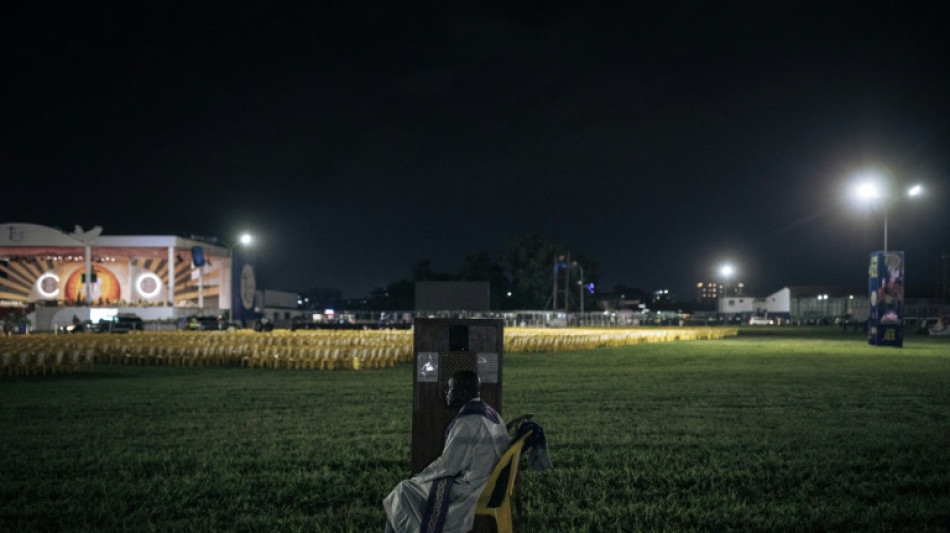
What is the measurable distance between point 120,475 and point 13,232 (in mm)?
67810

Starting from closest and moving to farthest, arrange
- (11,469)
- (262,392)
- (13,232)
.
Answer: (11,469)
(262,392)
(13,232)

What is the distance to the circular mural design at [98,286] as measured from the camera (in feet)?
239

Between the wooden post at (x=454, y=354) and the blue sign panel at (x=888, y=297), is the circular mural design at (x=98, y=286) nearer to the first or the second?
the blue sign panel at (x=888, y=297)

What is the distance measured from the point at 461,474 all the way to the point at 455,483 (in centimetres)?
6

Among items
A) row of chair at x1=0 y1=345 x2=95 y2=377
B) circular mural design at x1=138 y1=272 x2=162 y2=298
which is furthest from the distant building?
row of chair at x1=0 y1=345 x2=95 y2=377

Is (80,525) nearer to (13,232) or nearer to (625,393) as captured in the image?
(625,393)

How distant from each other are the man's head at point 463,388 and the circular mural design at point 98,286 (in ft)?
245

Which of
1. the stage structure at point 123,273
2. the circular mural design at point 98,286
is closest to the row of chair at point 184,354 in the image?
the stage structure at point 123,273

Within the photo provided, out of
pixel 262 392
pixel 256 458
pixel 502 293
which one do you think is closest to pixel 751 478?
pixel 256 458

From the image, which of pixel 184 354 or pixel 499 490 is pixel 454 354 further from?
pixel 184 354

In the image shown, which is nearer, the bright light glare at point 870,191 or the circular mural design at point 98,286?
the bright light glare at point 870,191

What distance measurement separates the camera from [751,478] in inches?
332

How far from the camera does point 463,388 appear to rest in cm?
529

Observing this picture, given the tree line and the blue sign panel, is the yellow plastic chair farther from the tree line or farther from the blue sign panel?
the tree line
